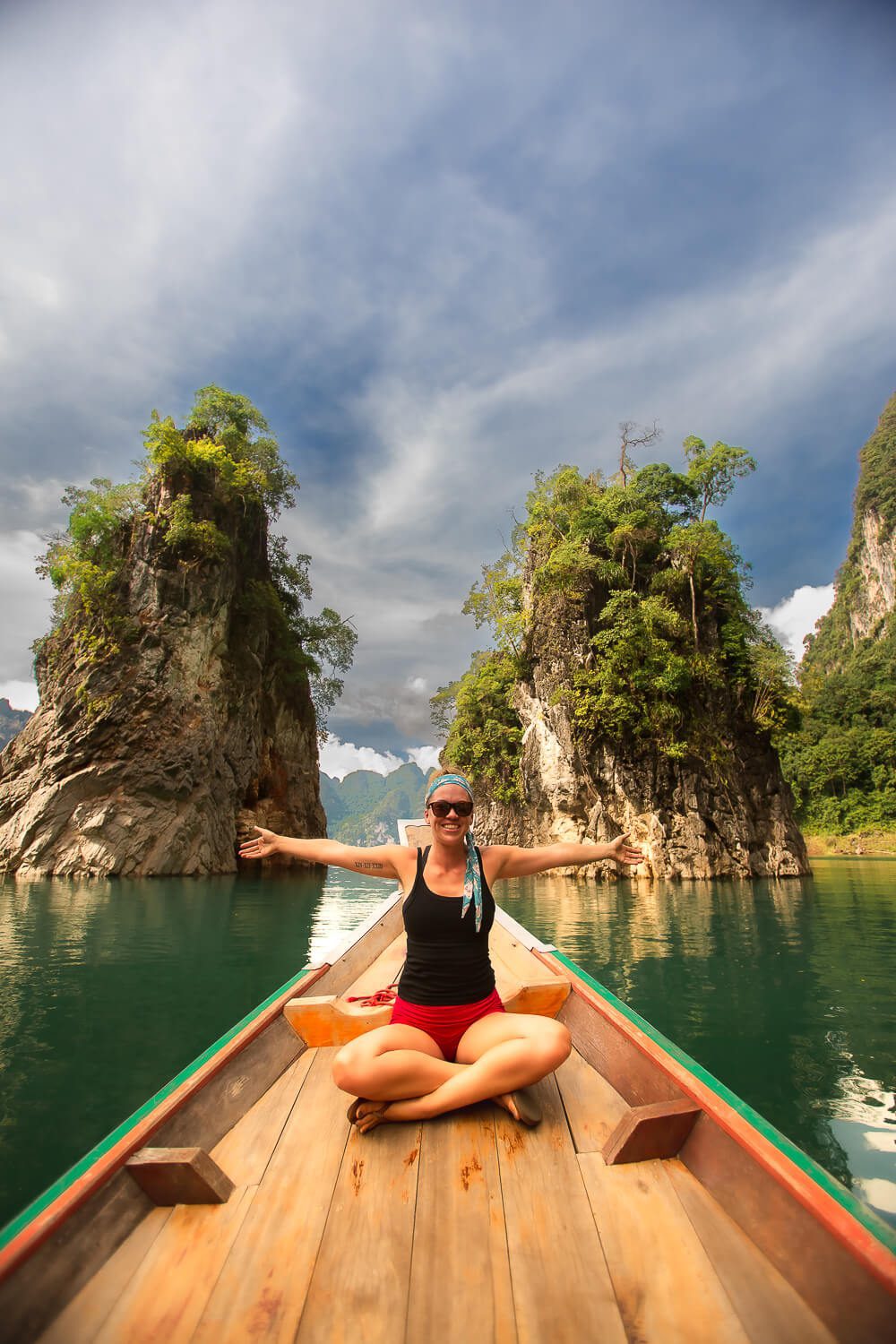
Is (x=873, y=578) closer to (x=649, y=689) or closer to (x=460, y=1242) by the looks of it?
(x=649, y=689)

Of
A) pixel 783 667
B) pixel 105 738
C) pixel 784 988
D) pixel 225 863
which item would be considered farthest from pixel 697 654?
pixel 105 738

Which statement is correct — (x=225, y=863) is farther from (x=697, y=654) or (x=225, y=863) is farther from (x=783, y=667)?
(x=783, y=667)

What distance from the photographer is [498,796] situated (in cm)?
2798

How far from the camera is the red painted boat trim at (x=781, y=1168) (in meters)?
1.20

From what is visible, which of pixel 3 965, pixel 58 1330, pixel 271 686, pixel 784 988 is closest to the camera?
pixel 58 1330

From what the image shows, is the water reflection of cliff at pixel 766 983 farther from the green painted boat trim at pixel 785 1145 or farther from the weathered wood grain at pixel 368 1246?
the weathered wood grain at pixel 368 1246

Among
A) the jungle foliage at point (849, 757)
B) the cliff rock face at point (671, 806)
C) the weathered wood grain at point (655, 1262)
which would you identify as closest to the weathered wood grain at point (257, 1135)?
the weathered wood grain at point (655, 1262)

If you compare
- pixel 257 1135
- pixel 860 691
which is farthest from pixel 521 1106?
pixel 860 691

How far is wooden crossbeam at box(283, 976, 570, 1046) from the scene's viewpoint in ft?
9.05

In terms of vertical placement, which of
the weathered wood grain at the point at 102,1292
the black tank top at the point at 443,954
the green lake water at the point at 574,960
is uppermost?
the black tank top at the point at 443,954

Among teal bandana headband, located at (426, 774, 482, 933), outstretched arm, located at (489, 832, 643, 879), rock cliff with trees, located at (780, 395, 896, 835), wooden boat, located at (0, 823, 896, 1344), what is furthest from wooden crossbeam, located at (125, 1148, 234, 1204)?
rock cliff with trees, located at (780, 395, 896, 835)

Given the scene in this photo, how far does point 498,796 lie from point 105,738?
16208 millimetres

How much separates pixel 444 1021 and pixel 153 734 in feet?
68.0

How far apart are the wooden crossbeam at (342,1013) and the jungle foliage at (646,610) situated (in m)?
17.7
